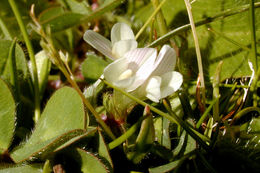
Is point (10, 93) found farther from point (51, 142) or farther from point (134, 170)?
point (134, 170)

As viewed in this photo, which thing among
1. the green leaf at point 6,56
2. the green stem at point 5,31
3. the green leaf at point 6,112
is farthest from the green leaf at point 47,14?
the green leaf at point 6,112

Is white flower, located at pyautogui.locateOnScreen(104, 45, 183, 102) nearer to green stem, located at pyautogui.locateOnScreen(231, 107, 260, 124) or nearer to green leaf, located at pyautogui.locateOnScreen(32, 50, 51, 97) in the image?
green stem, located at pyautogui.locateOnScreen(231, 107, 260, 124)

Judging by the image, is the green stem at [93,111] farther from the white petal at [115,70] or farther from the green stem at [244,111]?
the green stem at [244,111]

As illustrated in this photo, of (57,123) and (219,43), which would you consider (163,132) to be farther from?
(219,43)

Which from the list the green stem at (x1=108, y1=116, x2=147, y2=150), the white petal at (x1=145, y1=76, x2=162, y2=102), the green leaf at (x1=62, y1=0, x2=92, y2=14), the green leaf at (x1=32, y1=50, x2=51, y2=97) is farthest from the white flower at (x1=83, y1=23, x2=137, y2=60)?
the green leaf at (x1=62, y1=0, x2=92, y2=14)

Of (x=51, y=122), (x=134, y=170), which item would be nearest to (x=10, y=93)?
(x=51, y=122)

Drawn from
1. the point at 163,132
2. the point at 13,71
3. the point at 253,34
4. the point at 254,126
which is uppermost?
the point at 13,71

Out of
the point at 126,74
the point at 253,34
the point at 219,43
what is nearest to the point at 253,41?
the point at 253,34
